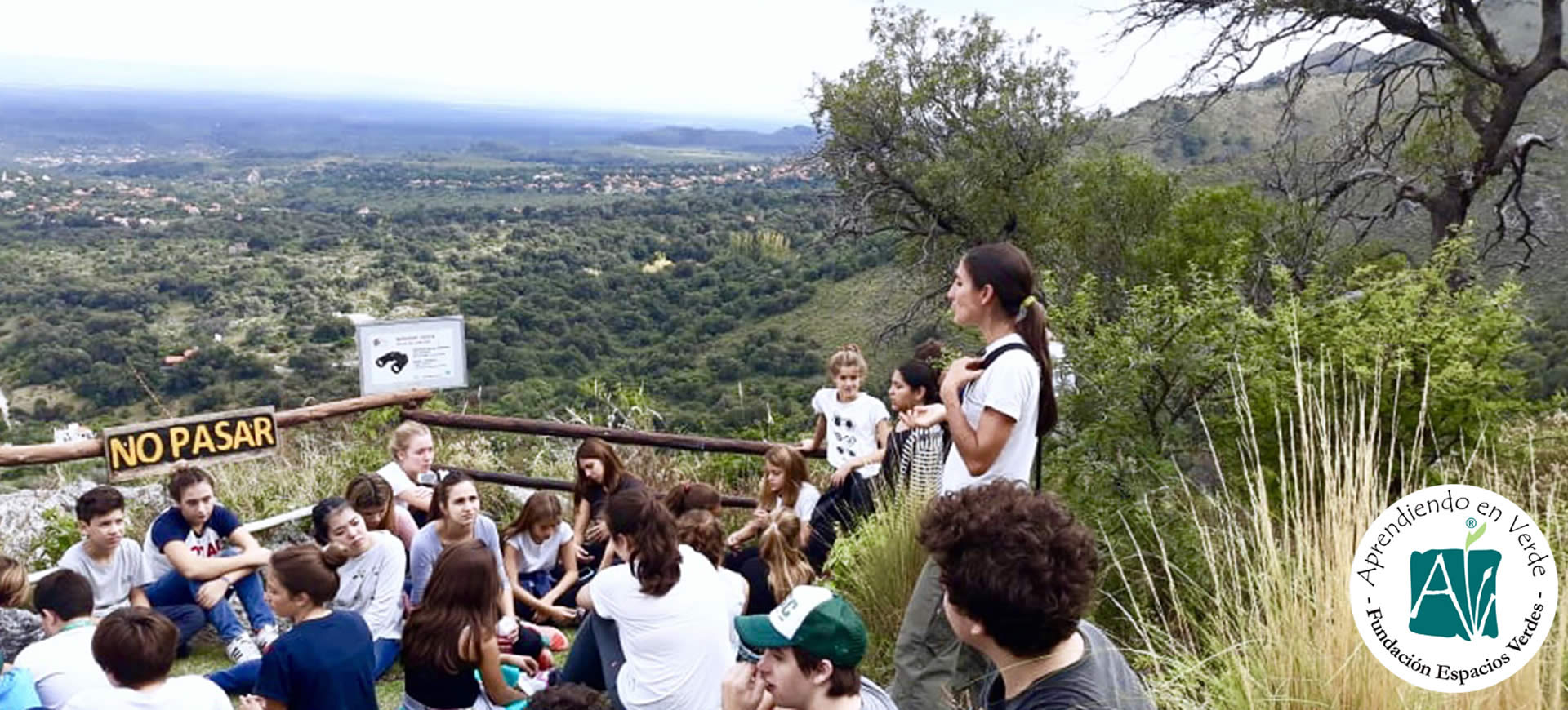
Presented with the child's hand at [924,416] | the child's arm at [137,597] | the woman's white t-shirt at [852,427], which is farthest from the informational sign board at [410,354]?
the child's hand at [924,416]

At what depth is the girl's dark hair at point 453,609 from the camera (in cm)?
393

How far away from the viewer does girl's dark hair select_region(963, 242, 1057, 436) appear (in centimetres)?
330

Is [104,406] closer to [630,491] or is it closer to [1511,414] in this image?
[630,491]

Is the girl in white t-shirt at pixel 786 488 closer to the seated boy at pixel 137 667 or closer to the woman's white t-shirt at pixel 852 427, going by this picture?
the woman's white t-shirt at pixel 852 427

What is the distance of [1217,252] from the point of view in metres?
9.06

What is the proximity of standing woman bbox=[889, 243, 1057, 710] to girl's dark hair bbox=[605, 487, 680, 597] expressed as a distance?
1.07 metres

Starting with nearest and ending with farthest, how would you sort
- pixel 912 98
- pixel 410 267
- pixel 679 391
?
pixel 912 98, pixel 679 391, pixel 410 267

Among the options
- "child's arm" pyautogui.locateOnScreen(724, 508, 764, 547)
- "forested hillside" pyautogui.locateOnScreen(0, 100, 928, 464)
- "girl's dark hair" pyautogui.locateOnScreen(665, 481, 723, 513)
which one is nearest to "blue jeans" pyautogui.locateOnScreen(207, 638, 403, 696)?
"girl's dark hair" pyautogui.locateOnScreen(665, 481, 723, 513)

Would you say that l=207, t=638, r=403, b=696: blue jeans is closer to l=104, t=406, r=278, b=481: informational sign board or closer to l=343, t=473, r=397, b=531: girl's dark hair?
l=343, t=473, r=397, b=531: girl's dark hair

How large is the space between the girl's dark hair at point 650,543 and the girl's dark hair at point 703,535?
23.4 inches

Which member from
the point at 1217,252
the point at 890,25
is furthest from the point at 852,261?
the point at 1217,252

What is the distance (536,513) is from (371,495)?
0.85 metres

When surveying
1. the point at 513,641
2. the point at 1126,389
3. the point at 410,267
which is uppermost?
the point at 1126,389

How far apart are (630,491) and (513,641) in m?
1.49
